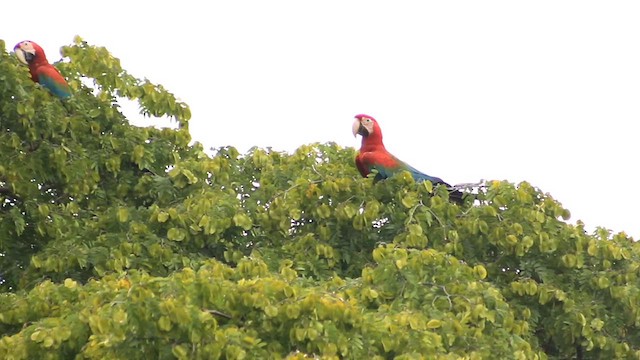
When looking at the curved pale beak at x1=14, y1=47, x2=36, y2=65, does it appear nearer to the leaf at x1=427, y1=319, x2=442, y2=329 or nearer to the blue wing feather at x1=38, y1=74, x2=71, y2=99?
the blue wing feather at x1=38, y1=74, x2=71, y2=99

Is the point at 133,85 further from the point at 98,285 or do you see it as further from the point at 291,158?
the point at 98,285

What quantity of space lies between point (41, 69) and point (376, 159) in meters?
3.27

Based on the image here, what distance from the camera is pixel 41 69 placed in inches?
444

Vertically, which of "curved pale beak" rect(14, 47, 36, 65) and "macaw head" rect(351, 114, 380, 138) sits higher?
"curved pale beak" rect(14, 47, 36, 65)

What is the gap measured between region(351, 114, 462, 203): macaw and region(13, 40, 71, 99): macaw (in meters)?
2.79

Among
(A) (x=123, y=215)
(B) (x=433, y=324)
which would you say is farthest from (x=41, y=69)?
(B) (x=433, y=324)

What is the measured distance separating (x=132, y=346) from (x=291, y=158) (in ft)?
15.8

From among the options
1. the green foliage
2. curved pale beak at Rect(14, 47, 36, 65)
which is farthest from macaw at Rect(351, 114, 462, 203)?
curved pale beak at Rect(14, 47, 36, 65)

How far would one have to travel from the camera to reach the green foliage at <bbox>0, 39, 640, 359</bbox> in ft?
28.9

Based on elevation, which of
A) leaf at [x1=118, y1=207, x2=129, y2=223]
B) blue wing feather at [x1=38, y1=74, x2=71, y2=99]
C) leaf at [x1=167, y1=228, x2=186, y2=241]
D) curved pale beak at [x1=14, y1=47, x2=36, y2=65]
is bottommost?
leaf at [x1=167, y1=228, x2=186, y2=241]

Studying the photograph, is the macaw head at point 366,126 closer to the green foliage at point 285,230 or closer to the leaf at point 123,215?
the green foliage at point 285,230

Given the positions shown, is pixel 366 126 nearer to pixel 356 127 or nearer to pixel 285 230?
pixel 356 127

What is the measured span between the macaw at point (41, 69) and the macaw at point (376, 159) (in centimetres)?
279

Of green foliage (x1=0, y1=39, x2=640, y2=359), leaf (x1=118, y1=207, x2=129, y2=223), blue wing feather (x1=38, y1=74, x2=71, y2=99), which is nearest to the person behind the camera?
green foliage (x1=0, y1=39, x2=640, y2=359)
